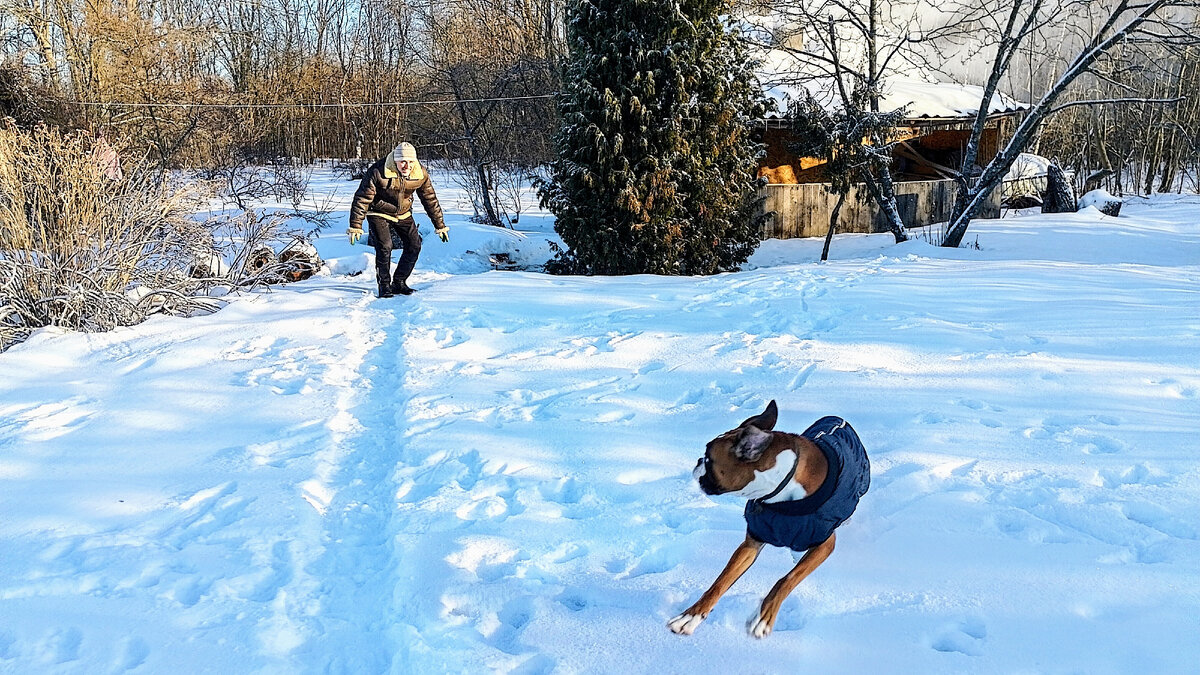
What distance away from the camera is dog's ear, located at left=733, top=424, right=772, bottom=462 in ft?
7.12

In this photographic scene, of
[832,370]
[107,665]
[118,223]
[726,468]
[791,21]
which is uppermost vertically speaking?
[791,21]

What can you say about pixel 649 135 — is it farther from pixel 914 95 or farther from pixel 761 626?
pixel 914 95

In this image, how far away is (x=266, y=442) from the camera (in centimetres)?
431

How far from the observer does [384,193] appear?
8.67 meters

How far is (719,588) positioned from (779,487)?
52cm

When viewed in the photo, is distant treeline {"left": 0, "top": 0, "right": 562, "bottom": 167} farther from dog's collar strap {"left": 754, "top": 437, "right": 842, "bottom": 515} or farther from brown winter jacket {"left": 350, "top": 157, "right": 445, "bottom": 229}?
dog's collar strap {"left": 754, "top": 437, "right": 842, "bottom": 515}

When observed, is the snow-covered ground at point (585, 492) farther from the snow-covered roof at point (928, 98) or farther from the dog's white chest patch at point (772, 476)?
the snow-covered roof at point (928, 98)

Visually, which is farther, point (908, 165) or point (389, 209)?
point (908, 165)

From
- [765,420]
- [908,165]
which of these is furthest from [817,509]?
[908,165]

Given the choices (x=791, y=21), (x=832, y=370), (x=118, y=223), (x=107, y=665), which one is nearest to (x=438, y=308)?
(x=118, y=223)

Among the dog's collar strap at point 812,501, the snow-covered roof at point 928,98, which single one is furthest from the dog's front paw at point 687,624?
the snow-covered roof at point 928,98

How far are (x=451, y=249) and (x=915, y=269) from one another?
8365mm

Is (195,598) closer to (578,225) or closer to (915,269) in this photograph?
(915,269)

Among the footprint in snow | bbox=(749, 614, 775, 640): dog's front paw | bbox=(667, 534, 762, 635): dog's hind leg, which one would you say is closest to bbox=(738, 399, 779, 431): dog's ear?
bbox=(667, 534, 762, 635): dog's hind leg
